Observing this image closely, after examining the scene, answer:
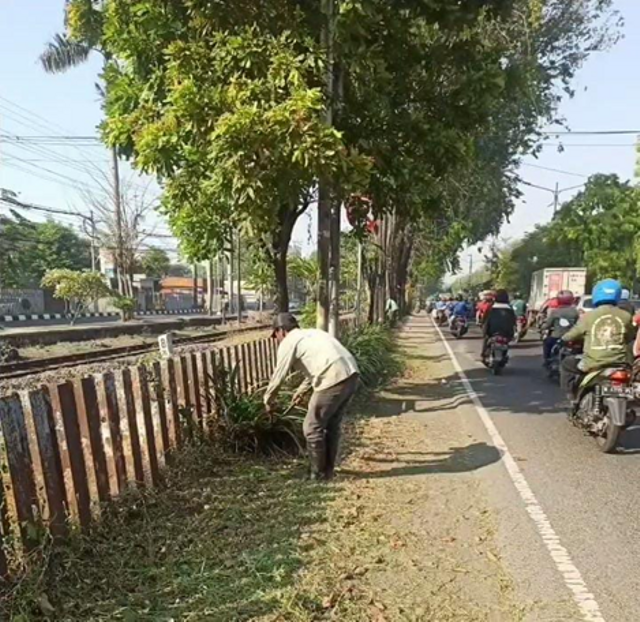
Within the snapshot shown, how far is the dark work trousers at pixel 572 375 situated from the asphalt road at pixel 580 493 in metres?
0.51

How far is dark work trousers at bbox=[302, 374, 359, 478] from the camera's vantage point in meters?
5.51

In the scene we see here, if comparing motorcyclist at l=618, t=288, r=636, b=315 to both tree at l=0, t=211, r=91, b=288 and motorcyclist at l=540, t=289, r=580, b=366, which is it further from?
tree at l=0, t=211, r=91, b=288

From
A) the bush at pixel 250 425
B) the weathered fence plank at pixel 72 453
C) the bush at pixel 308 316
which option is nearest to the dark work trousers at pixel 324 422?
the bush at pixel 250 425

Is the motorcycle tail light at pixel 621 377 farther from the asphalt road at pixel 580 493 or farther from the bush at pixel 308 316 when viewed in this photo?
the bush at pixel 308 316

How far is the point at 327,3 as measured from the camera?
7070 millimetres

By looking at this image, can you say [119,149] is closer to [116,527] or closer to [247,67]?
[247,67]

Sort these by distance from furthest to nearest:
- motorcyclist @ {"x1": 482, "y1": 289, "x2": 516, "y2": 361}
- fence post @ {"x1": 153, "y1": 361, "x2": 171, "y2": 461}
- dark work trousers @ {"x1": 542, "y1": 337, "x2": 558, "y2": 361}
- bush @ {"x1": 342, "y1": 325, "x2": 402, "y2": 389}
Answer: motorcyclist @ {"x1": 482, "y1": 289, "x2": 516, "y2": 361}
dark work trousers @ {"x1": 542, "y1": 337, "x2": 558, "y2": 361}
bush @ {"x1": 342, "y1": 325, "x2": 402, "y2": 389}
fence post @ {"x1": 153, "y1": 361, "x2": 171, "y2": 461}

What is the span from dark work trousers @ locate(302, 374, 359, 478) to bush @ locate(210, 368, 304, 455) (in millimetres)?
743

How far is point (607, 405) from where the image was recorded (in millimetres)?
6691

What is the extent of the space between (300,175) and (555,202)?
51.2 metres

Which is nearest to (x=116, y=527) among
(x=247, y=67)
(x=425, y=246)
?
(x=247, y=67)

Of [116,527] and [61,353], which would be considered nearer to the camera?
[116,527]

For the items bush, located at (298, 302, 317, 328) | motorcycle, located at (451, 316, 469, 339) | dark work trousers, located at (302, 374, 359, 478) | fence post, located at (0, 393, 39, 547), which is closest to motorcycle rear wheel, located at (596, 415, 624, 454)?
dark work trousers, located at (302, 374, 359, 478)

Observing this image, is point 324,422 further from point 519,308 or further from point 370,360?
point 519,308
